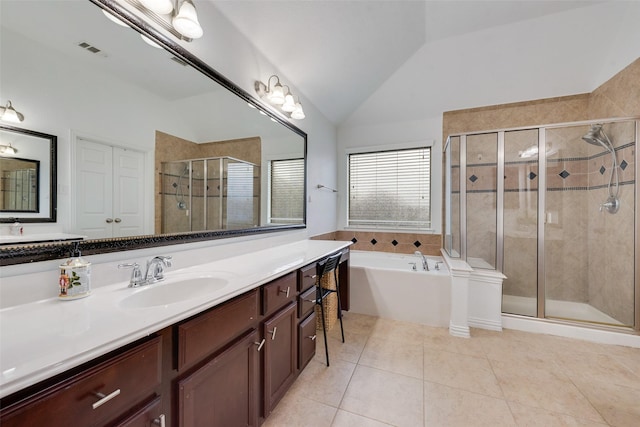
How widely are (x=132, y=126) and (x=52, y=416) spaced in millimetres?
1137

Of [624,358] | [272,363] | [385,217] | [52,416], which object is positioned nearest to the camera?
[52,416]

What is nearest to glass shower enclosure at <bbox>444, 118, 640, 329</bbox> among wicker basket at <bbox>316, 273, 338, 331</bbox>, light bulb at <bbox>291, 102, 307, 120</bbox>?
wicker basket at <bbox>316, 273, 338, 331</bbox>

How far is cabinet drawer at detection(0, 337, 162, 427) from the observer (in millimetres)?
517

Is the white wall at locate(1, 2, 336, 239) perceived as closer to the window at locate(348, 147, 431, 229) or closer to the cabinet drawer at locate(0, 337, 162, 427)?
the cabinet drawer at locate(0, 337, 162, 427)

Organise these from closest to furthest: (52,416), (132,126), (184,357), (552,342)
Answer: (52,416) < (184,357) < (132,126) < (552,342)

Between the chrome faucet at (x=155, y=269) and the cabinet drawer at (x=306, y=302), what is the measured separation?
2.58 feet

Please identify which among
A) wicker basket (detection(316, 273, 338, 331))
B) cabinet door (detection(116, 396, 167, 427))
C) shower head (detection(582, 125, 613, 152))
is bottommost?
wicker basket (detection(316, 273, 338, 331))

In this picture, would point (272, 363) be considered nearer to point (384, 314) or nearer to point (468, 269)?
point (384, 314)

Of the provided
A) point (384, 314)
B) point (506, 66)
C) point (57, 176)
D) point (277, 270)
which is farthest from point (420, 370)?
point (506, 66)

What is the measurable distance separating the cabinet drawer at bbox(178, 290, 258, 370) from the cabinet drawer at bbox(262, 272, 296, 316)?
66 millimetres

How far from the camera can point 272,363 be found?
1347 millimetres

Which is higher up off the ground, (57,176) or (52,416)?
(57,176)

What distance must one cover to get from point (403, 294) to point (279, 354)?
1690 mm

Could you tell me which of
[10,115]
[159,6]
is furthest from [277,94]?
[10,115]
